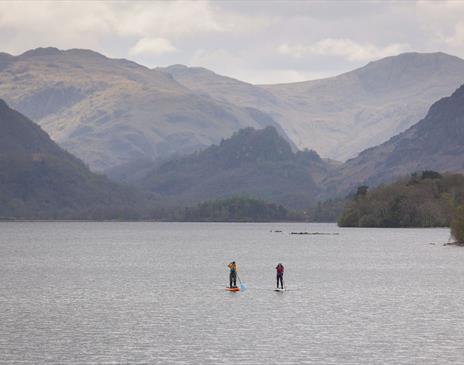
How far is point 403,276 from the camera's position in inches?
6270

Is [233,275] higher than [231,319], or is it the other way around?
[233,275]

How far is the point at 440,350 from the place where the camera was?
77.2 meters

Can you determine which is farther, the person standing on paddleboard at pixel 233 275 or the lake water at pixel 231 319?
the person standing on paddleboard at pixel 233 275

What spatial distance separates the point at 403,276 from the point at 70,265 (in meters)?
73.5

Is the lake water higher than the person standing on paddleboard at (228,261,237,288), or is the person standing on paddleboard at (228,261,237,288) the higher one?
the person standing on paddleboard at (228,261,237,288)

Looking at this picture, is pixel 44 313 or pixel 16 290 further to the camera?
pixel 16 290

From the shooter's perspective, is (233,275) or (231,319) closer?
(231,319)

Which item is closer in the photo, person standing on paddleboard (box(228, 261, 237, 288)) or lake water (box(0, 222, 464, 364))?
lake water (box(0, 222, 464, 364))

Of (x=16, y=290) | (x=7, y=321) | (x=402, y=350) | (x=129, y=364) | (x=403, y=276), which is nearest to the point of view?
(x=129, y=364)

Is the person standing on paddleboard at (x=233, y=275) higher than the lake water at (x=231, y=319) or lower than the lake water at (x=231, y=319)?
higher

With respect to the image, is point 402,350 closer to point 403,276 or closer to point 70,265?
point 403,276

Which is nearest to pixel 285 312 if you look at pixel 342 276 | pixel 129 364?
pixel 129 364

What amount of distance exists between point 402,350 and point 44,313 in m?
42.7

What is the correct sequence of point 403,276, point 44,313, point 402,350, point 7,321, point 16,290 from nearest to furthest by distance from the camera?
point 402,350 → point 7,321 → point 44,313 → point 16,290 → point 403,276
